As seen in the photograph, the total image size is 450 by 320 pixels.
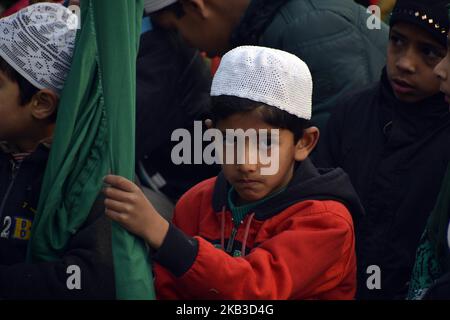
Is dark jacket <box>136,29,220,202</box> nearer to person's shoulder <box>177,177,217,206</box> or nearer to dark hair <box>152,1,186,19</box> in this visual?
dark hair <box>152,1,186,19</box>

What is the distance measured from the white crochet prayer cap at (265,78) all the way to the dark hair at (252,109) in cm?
1

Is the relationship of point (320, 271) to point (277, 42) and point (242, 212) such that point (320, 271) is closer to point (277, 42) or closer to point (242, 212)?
point (242, 212)

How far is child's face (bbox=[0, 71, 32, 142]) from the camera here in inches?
141

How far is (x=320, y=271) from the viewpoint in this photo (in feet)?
10.4

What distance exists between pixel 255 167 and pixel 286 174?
0.54 feet

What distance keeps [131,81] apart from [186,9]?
1968 millimetres

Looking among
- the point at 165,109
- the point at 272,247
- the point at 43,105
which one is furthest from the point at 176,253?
the point at 165,109

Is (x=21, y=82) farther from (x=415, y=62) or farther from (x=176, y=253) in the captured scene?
(x=415, y=62)

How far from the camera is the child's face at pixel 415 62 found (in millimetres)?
3762

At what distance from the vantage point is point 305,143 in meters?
3.41

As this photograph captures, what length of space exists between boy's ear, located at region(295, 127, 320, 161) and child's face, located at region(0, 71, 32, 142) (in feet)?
2.85

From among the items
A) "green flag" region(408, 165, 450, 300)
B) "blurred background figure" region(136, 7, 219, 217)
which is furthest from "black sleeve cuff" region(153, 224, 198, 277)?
"blurred background figure" region(136, 7, 219, 217)

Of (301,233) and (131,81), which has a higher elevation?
(131,81)
